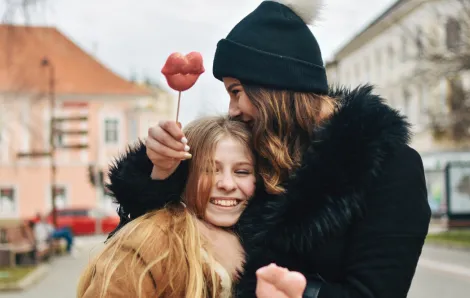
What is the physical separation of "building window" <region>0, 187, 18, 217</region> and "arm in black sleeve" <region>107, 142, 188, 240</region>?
46135 millimetres

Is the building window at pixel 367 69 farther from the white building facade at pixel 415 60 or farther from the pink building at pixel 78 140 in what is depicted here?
the pink building at pixel 78 140

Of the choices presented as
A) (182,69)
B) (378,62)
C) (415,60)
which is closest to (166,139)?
(182,69)

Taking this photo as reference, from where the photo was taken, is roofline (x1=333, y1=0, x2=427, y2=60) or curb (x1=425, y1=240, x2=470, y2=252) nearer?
curb (x1=425, y1=240, x2=470, y2=252)

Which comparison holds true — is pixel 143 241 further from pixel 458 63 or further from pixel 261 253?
pixel 458 63

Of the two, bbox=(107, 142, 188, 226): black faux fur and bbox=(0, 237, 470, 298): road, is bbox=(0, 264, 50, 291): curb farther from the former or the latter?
bbox=(107, 142, 188, 226): black faux fur

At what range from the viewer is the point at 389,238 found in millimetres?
2229

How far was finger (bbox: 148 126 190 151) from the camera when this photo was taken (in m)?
2.35

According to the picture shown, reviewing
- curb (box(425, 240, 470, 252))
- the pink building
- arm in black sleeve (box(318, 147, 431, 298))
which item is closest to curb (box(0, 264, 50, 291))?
curb (box(425, 240, 470, 252))

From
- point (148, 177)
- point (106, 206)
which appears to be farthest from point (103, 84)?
point (148, 177)

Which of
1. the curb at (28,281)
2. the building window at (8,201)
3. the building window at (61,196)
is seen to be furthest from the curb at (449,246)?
the building window at (8,201)

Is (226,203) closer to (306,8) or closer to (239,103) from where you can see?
(239,103)

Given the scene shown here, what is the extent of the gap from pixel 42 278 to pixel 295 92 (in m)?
16.6

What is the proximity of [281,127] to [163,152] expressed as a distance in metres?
0.35

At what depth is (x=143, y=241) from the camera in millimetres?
2447
